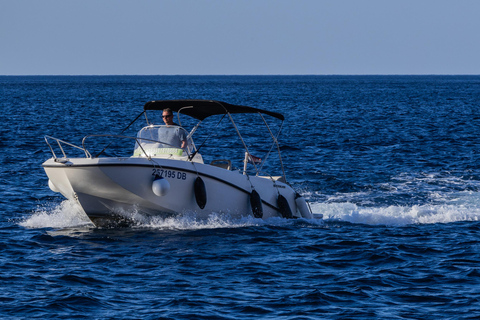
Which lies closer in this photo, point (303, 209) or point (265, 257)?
point (265, 257)

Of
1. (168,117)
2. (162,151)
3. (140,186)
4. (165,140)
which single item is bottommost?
(140,186)

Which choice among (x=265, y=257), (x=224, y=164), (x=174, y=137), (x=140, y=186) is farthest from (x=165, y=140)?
(x=265, y=257)

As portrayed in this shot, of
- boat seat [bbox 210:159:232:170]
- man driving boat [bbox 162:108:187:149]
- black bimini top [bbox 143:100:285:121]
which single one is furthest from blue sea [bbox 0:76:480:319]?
black bimini top [bbox 143:100:285:121]

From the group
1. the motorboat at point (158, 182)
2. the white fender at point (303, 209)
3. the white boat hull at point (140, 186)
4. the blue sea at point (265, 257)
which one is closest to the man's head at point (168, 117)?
the motorboat at point (158, 182)

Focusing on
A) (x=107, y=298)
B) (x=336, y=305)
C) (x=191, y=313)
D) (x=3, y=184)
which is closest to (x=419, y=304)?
(x=336, y=305)

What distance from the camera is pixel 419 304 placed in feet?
30.1

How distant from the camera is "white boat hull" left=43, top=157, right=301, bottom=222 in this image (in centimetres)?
1249

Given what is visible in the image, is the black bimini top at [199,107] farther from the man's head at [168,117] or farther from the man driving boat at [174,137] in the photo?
the man driving boat at [174,137]

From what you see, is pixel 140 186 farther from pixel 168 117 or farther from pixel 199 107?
pixel 199 107

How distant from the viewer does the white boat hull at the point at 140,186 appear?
1249 cm

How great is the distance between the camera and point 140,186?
1284 cm

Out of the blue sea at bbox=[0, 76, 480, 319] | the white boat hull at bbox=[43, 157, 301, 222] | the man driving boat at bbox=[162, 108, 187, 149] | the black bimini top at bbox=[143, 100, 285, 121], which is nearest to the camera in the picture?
the blue sea at bbox=[0, 76, 480, 319]

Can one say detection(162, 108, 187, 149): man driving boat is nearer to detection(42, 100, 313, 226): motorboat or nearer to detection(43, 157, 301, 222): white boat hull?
detection(42, 100, 313, 226): motorboat

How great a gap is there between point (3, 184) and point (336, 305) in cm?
1250
